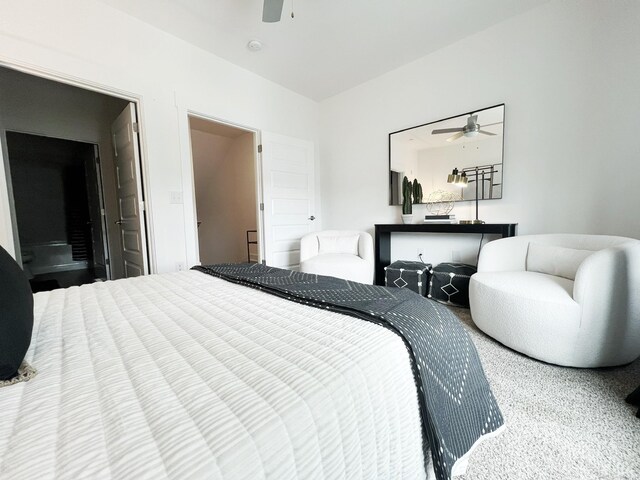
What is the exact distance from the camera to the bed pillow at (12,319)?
1.80 feet

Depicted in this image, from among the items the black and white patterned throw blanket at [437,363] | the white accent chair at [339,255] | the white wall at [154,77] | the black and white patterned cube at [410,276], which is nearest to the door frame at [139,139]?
the white wall at [154,77]

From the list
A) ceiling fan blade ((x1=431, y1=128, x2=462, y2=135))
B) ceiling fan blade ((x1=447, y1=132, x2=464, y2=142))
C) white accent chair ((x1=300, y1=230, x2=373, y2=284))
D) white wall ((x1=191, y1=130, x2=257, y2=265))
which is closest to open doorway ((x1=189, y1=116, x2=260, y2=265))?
white wall ((x1=191, y1=130, x2=257, y2=265))

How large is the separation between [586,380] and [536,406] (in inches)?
17.4

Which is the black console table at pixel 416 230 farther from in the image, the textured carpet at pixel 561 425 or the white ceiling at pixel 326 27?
the white ceiling at pixel 326 27

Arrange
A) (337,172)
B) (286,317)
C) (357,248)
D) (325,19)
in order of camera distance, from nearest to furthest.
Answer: (286,317) → (325,19) → (357,248) → (337,172)

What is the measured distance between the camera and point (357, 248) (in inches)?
125

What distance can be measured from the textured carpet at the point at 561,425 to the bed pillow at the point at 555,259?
611 millimetres

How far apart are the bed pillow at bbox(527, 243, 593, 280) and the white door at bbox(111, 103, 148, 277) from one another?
3393mm

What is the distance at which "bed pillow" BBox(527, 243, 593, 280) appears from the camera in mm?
1787

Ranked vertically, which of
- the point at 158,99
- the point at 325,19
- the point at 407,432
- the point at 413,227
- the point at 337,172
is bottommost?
the point at 407,432

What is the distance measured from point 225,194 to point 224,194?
0.04m

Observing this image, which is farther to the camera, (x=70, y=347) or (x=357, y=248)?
(x=357, y=248)

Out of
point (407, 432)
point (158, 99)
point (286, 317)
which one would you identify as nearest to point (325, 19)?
point (158, 99)

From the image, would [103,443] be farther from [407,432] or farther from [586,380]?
[586,380]
